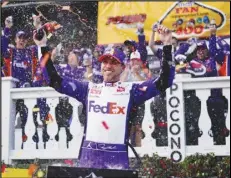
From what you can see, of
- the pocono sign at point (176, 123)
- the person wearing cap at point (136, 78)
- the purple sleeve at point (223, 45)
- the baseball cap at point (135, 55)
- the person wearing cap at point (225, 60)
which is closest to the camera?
the pocono sign at point (176, 123)

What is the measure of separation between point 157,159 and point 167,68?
2.17 m

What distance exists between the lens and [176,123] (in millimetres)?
7633

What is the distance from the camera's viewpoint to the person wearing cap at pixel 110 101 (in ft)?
17.1

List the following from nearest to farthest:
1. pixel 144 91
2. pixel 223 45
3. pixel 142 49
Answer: pixel 144 91 → pixel 142 49 → pixel 223 45

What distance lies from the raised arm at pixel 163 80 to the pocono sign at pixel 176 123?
2359 mm

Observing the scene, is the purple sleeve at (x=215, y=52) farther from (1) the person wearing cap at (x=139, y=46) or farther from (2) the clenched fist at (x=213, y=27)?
(1) the person wearing cap at (x=139, y=46)

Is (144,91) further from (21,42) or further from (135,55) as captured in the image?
(21,42)

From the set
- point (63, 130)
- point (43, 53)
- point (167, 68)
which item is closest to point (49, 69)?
point (43, 53)

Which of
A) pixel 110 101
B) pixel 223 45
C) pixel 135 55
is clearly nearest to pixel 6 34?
pixel 135 55

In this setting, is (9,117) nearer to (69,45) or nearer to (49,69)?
(69,45)

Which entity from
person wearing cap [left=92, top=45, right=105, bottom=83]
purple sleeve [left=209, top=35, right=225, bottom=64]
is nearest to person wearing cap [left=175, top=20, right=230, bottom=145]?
purple sleeve [left=209, top=35, right=225, bottom=64]

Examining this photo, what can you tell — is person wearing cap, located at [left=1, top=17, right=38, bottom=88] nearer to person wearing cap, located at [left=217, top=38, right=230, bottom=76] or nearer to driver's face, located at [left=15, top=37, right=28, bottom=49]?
driver's face, located at [left=15, top=37, right=28, bottom=49]

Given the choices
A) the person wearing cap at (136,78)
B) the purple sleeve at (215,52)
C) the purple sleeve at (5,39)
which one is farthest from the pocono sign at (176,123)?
the purple sleeve at (5,39)

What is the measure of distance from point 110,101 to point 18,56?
4493mm
